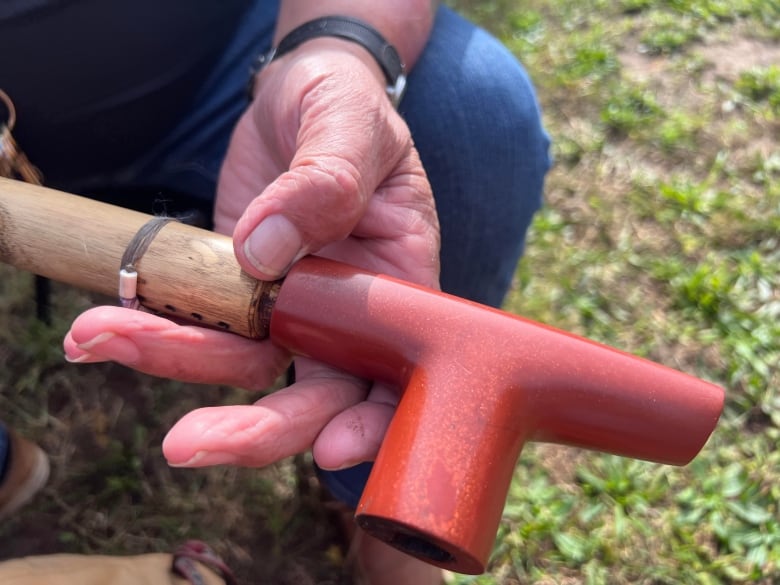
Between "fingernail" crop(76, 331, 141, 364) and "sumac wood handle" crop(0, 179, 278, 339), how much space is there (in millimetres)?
121

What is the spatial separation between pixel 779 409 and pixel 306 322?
162cm

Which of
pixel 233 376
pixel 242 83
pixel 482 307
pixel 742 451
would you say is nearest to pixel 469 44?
pixel 242 83

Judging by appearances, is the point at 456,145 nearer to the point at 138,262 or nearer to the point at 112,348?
the point at 138,262

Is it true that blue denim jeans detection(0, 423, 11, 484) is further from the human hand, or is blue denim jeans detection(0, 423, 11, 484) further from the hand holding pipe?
the human hand

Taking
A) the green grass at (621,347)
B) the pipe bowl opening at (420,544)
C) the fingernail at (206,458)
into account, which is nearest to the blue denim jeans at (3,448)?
the green grass at (621,347)

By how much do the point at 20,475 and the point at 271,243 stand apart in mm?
1055

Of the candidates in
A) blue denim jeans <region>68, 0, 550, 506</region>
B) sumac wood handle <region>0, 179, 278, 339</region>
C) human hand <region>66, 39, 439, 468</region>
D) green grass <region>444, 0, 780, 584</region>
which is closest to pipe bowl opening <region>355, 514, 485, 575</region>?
human hand <region>66, 39, 439, 468</region>

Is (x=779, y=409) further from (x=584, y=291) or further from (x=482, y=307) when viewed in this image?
(x=482, y=307)

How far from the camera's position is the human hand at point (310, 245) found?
1.06 metres

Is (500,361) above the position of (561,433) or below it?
above

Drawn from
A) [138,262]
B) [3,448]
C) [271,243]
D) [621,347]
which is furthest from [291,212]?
[621,347]

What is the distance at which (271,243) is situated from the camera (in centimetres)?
111

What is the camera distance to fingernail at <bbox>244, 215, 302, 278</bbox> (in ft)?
3.63

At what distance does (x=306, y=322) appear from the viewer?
1.13 m
